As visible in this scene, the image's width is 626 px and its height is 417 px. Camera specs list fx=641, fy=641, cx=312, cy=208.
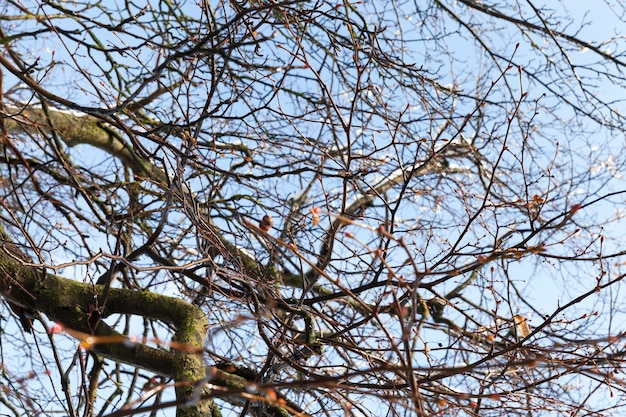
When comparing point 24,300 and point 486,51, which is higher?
point 486,51

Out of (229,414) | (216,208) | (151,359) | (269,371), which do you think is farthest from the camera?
(216,208)

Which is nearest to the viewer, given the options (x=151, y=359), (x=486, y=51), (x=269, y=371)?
(x=269, y=371)

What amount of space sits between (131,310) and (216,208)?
1.51 metres

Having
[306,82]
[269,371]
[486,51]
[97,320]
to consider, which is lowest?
[269,371]

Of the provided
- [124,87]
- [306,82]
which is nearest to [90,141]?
[124,87]

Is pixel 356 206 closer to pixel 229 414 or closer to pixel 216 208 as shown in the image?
pixel 216 208

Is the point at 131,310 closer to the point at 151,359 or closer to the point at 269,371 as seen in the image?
the point at 151,359

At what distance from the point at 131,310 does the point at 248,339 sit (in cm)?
203

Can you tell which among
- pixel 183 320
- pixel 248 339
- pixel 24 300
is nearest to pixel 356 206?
pixel 248 339

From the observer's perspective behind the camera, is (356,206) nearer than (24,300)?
No

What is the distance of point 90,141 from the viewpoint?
5.33 metres

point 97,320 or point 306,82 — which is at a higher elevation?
point 306,82

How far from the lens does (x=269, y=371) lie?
2.90 meters

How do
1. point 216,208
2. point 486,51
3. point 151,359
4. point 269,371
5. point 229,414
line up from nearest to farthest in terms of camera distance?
point 269,371 → point 151,359 → point 229,414 → point 216,208 → point 486,51
